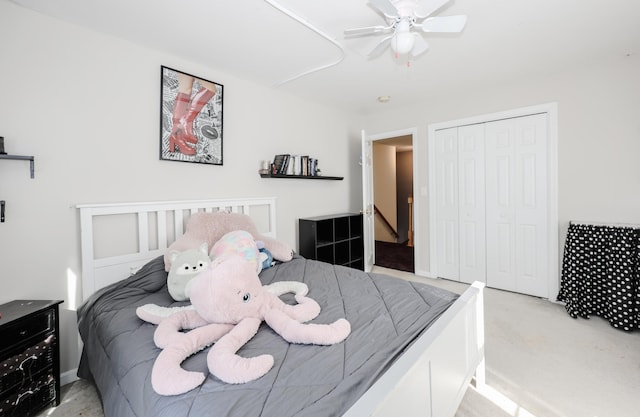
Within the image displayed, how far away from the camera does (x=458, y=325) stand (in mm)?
1386

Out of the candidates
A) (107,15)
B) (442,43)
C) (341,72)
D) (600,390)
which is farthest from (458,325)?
(107,15)

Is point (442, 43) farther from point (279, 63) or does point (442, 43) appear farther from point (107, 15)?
point (107, 15)

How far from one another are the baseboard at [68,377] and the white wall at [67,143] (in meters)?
0.04

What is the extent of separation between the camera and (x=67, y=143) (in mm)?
1886

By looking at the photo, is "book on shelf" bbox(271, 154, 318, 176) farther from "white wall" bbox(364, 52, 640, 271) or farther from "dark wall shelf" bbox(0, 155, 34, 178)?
"dark wall shelf" bbox(0, 155, 34, 178)

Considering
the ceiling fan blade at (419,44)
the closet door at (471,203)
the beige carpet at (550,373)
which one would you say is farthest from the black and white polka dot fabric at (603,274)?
the ceiling fan blade at (419,44)

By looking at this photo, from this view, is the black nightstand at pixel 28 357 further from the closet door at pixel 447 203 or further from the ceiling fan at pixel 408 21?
the closet door at pixel 447 203

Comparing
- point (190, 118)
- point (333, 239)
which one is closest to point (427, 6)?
point (190, 118)

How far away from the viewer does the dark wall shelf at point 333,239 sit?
130 inches

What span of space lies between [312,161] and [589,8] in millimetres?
2598

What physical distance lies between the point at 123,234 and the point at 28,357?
2.86 ft

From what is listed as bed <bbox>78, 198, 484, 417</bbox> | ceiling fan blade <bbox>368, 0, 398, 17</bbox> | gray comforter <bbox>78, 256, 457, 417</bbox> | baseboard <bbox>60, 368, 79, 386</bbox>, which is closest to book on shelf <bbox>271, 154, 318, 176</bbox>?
bed <bbox>78, 198, 484, 417</bbox>

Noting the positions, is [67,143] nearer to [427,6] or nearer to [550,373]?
[427,6]

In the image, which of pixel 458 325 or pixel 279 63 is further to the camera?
pixel 279 63
